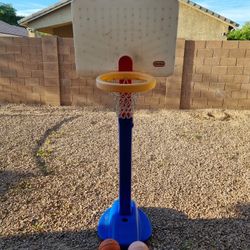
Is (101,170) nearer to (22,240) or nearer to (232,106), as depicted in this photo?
(22,240)

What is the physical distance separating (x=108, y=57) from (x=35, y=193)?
1894mm

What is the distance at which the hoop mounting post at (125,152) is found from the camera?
7.00 ft

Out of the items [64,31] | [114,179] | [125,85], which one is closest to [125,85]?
[125,85]

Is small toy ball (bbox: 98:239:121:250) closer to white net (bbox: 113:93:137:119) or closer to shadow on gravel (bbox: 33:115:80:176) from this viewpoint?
white net (bbox: 113:93:137:119)

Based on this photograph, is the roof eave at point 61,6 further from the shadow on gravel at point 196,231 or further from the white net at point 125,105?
the shadow on gravel at point 196,231

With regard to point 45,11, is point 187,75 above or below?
below

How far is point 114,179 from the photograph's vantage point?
11.6ft

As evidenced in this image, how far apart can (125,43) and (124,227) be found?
5.05 ft

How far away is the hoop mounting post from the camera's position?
213 centimetres

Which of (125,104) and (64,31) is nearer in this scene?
(125,104)

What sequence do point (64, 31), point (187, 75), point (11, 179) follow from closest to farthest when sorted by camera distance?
point (11, 179), point (187, 75), point (64, 31)

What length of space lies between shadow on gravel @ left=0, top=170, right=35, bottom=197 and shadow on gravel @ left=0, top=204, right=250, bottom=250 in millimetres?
863

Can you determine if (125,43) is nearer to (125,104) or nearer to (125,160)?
(125,104)

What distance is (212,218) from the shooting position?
2.84m
